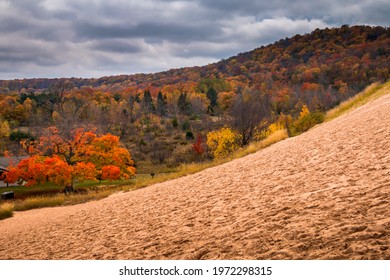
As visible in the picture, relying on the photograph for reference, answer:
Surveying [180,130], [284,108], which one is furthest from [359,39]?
[180,130]

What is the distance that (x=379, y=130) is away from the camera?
10438mm

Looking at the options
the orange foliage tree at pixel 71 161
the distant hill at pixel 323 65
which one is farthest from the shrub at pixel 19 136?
the distant hill at pixel 323 65

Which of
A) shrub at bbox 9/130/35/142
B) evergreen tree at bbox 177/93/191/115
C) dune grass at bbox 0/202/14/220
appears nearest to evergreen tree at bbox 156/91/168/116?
evergreen tree at bbox 177/93/191/115

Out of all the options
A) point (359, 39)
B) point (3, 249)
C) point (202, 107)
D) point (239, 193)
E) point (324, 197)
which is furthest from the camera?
point (359, 39)

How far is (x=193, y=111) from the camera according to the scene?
114250 millimetres

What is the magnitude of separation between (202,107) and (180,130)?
26355 mm

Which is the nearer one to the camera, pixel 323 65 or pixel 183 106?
pixel 183 106

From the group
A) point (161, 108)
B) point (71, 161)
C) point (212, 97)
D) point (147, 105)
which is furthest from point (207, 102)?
point (71, 161)

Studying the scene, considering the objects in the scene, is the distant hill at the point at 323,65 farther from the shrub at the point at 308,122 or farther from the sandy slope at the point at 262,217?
the sandy slope at the point at 262,217

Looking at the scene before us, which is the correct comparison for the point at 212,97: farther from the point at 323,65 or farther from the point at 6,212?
the point at 6,212

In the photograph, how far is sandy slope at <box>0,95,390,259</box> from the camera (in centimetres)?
450

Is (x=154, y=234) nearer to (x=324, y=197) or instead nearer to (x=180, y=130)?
(x=324, y=197)

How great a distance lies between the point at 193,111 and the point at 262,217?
4283 inches

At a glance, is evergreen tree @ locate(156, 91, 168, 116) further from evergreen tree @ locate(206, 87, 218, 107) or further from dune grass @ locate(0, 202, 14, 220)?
dune grass @ locate(0, 202, 14, 220)
